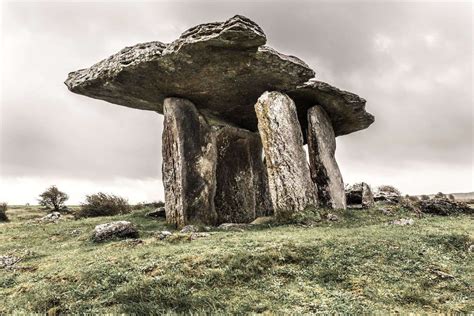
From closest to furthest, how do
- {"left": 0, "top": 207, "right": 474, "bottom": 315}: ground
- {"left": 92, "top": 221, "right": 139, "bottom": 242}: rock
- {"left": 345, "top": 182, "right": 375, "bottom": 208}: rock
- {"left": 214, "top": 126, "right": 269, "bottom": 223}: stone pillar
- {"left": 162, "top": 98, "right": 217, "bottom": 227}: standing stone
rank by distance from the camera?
1. {"left": 0, "top": 207, "right": 474, "bottom": 315}: ground
2. {"left": 92, "top": 221, "right": 139, "bottom": 242}: rock
3. {"left": 162, "top": 98, "right": 217, "bottom": 227}: standing stone
4. {"left": 345, "top": 182, "right": 375, "bottom": 208}: rock
5. {"left": 214, "top": 126, "right": 269, "bottom": 223}: stone pillar

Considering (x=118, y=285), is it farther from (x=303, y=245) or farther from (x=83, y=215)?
(x=83, y=215)

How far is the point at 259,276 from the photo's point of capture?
20.0 feet

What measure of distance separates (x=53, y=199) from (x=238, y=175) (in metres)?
14.2

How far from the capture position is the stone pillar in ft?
57.3

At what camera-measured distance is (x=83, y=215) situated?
18.8m

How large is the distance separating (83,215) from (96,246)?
402 inches

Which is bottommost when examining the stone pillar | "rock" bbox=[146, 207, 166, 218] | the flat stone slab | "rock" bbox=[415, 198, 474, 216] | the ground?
the ground

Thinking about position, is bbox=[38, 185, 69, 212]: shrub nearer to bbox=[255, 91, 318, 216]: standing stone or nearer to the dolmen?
the dolmen

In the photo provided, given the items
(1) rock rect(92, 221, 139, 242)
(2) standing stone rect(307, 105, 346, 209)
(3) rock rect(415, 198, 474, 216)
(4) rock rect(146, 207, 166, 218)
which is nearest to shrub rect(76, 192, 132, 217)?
(4) rock rect(146, 207, 166, 218)

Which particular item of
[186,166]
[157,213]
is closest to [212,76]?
[186,166]

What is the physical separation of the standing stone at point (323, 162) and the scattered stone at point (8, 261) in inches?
398

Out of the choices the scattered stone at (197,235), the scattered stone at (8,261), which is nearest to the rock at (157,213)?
the scattered stone at (197,235)

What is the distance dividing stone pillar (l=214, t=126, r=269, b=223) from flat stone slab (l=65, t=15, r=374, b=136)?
1.56m

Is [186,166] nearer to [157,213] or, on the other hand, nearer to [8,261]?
[157,213]
